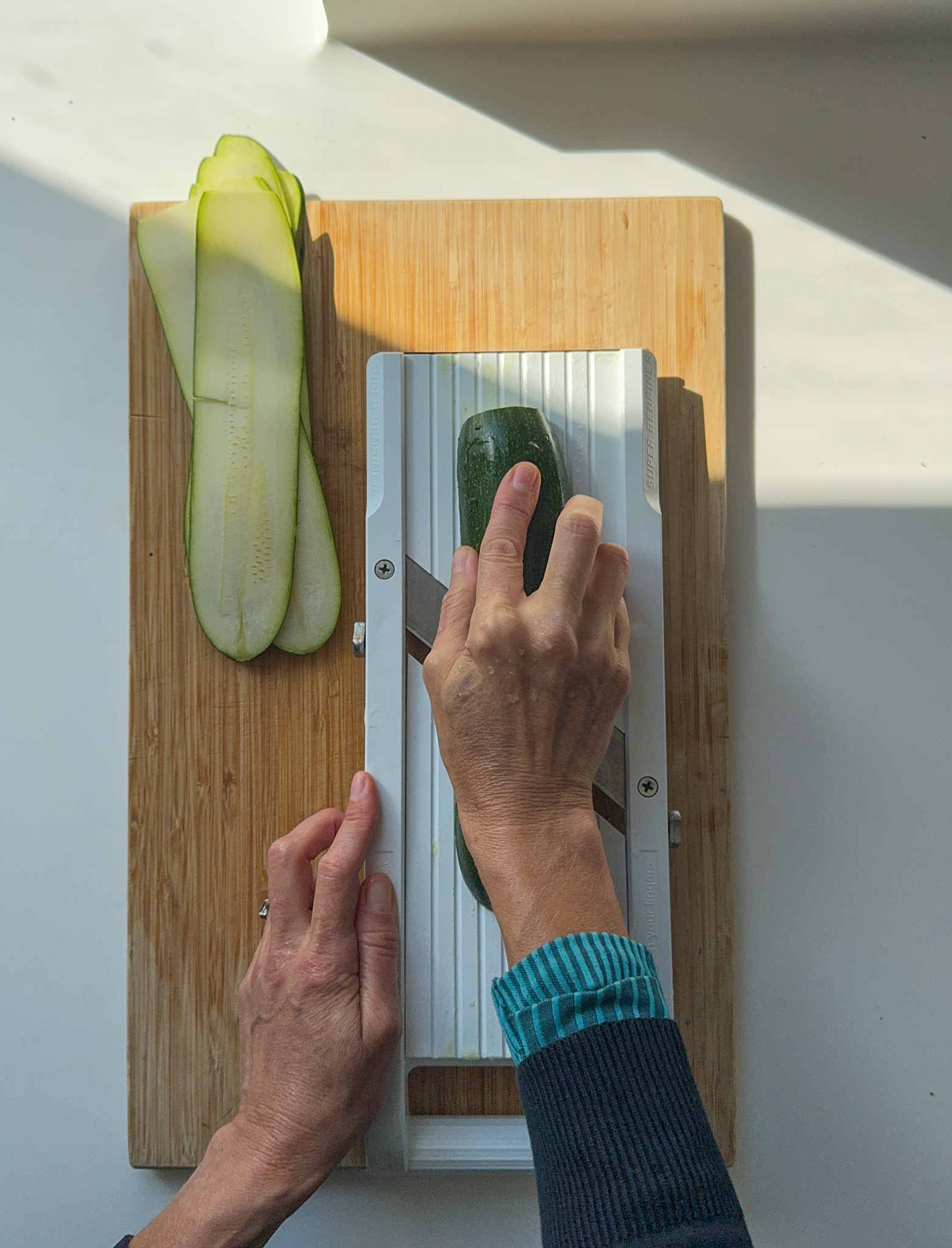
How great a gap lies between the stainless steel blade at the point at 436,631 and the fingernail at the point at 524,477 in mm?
143

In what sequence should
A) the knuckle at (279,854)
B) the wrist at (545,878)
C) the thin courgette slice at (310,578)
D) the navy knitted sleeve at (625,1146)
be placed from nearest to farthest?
the navy knitted sleeve at (625,1146)
the wrist at (545,878)
the knuckle at (279,854)
the thin courgette slice at (310,578)

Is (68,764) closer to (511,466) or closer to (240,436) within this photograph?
(240,436)

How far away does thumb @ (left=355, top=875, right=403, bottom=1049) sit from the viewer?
2.99 ft

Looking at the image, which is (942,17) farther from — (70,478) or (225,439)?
(70,478)

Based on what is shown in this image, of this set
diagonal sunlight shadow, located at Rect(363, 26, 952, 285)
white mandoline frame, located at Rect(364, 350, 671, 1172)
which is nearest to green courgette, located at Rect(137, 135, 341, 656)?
white mandoline frame, located at Rect(364, 350, 671, 1172)

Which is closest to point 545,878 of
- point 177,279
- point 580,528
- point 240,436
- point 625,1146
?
point 625,1146

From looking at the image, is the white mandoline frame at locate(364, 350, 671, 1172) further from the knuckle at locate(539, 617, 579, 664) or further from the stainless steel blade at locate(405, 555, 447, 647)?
the knuckle at locate(539, 617, 579, 664)

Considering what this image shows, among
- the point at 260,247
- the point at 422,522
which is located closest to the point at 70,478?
the point at 260,247

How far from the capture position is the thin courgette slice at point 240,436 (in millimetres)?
1060

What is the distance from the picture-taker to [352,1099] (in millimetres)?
914

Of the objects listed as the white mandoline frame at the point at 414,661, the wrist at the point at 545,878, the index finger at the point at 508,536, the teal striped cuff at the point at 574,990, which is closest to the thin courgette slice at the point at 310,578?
the white mandoline frame at the point at 414,661

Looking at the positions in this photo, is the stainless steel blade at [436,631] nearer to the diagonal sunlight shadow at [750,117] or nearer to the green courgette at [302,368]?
the green courgette at [302,368]

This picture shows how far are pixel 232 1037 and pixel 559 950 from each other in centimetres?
54

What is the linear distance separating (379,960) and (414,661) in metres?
0.30
